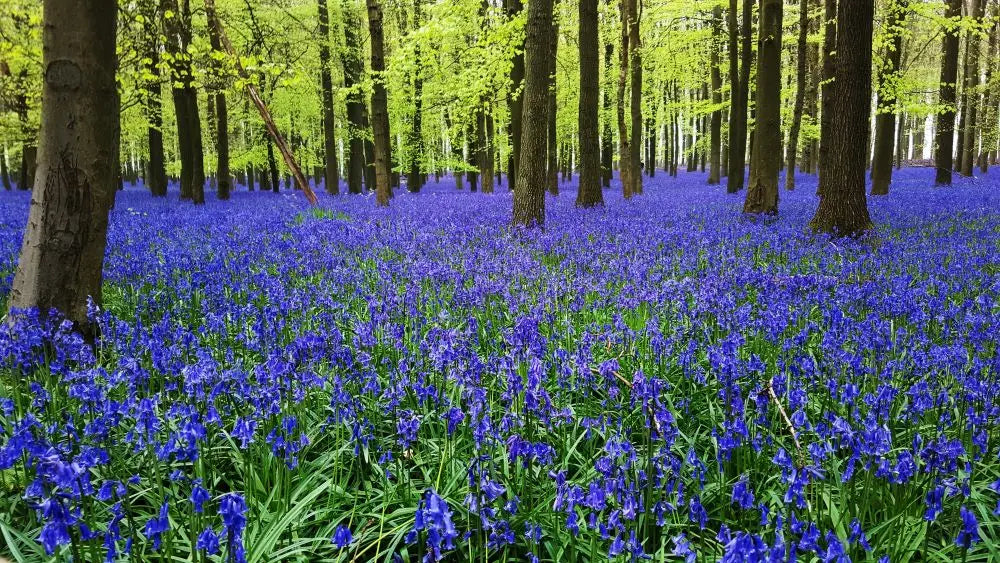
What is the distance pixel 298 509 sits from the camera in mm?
2396

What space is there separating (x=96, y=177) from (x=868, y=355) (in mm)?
5817

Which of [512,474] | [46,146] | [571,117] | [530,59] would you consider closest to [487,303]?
[512,474]

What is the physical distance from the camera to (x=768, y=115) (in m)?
12.4

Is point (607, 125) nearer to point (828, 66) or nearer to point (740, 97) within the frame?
point (740, 97)

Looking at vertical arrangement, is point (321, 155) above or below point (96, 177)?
above

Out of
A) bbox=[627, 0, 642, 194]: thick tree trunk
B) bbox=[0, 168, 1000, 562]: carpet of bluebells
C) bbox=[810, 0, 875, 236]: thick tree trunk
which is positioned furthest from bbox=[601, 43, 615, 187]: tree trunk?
bbox=[0, 168, 1000, 562]: carpet of bluebells

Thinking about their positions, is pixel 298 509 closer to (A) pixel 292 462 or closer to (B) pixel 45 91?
(A) pixel 292 462

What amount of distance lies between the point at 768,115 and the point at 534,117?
5.73m

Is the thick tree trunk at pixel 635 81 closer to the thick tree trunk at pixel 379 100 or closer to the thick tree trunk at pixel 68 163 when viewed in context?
the thick tree trunk at pixel 379 100

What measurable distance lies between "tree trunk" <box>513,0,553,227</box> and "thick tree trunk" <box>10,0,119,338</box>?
7.05m

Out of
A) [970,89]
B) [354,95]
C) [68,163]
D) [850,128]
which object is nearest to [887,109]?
[850,128]

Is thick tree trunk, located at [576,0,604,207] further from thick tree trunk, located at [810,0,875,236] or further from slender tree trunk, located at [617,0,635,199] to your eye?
thick tree trunk, located at [810,0,875,236]

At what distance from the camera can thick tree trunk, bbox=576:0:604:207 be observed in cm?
1382

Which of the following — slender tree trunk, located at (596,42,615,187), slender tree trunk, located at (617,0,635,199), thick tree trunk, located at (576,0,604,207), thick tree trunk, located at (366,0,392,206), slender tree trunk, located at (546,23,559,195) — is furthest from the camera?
slender tree trunk, located at (596,42,615,187)
